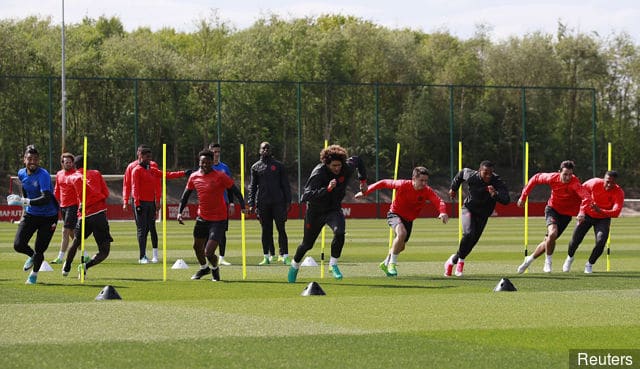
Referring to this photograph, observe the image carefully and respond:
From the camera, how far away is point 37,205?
17.5 metres

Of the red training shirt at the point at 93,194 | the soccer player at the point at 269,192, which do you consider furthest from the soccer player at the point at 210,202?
the soccer player at the point at 269,192

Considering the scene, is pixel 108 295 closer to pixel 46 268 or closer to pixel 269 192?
pixel 46 268

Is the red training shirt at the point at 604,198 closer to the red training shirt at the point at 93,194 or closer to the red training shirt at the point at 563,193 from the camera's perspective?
the red training shirt at the point at 563,193

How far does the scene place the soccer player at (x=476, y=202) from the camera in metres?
18.9

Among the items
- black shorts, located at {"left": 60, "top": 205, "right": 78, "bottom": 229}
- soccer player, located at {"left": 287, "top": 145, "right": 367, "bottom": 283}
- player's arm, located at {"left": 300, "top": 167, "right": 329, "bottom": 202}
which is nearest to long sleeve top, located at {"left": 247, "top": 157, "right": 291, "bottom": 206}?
black shorts, located at {"left": 60, "top": 205, "right": 78, "bottom": 229}

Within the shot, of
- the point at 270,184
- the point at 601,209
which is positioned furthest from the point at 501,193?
Result: the point at 270,184

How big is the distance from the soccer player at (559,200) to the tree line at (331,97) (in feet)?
141

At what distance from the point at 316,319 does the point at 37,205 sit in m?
6.24

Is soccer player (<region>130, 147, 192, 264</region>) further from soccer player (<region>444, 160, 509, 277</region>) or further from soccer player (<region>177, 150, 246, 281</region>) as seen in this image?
Answer: soccer player (<region>444, 160, 509, 277</region>)

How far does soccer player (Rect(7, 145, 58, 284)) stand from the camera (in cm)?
1734

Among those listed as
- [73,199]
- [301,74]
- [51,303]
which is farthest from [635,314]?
[301,74]

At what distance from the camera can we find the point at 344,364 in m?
9.66

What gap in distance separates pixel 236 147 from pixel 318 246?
45.6 metres

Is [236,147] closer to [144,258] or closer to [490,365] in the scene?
[144,258]
